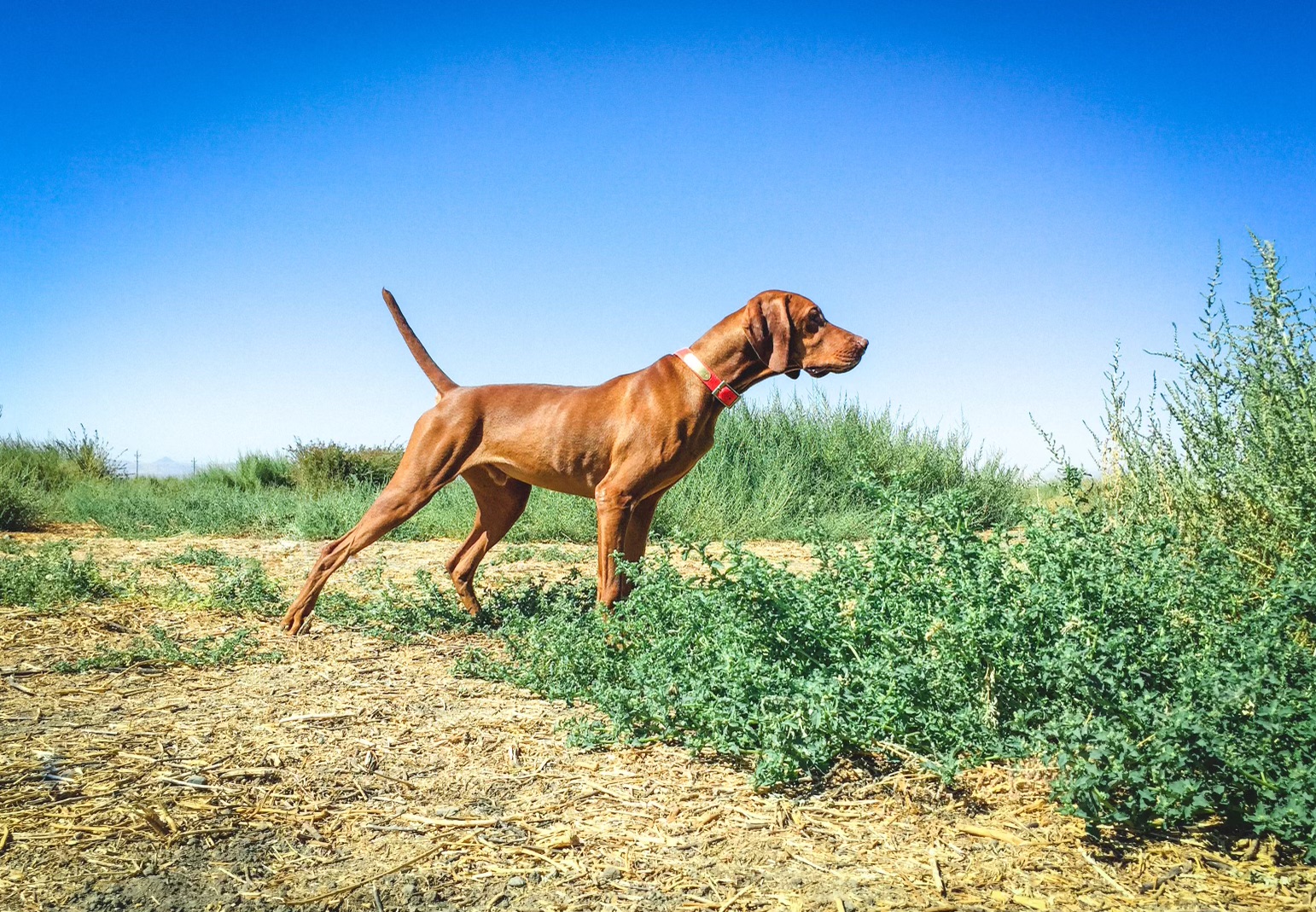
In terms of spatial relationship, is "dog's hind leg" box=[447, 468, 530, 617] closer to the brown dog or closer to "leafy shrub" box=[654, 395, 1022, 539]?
the brown dog

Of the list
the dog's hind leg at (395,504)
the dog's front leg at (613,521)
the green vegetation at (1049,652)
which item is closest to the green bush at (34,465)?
the dog's hind leg at (395,504)

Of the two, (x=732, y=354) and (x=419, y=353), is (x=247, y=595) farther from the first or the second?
(x=732, y=354)

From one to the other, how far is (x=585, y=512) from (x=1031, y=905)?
8155 mm

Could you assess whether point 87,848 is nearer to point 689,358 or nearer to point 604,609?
point 604,609

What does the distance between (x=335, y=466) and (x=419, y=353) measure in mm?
12001

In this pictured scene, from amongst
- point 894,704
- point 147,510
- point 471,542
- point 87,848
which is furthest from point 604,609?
point 147,510

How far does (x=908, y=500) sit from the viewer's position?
3283 millimetres

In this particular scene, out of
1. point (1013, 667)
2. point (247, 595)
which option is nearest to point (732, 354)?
point (1013, 667)

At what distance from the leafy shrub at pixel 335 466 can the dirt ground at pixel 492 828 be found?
1273 centimetres

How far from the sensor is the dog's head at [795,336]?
510 cm

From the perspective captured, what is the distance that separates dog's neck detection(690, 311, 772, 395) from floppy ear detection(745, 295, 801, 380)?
4cm

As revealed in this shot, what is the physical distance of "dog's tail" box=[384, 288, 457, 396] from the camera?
18.3 feet

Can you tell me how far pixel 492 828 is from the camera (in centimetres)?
263

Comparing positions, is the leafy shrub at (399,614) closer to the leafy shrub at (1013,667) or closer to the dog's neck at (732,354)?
the leafy shrub at (1013,667)
